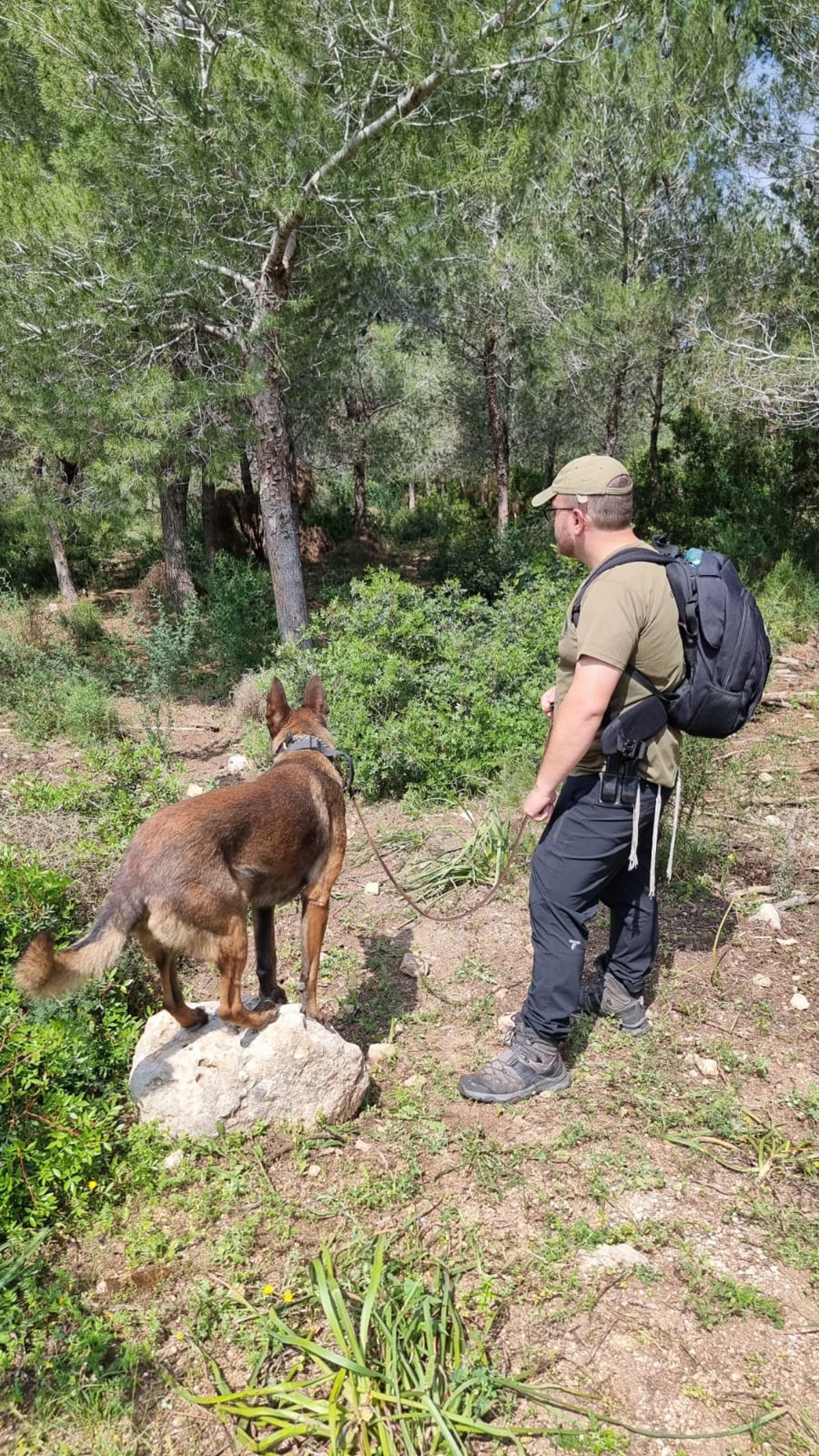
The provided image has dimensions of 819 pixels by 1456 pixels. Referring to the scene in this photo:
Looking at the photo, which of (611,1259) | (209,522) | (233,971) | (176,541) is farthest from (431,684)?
(209,522)

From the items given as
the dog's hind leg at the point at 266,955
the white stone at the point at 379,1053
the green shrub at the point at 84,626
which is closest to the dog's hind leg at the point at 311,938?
the dog's hind leg at the point at 266,955

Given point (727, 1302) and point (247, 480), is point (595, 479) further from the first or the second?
point (247, 480)

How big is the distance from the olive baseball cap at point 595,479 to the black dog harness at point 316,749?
1.29 meters

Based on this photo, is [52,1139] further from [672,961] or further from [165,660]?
[165,660]

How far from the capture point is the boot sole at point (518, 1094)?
9.69 feet

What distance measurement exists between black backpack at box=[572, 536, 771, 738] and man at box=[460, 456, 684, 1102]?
0.05m

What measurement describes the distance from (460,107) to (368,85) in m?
0.76

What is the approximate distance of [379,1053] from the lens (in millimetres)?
3316

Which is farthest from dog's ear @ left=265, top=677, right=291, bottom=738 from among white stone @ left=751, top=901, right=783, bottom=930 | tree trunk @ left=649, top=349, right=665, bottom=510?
tree trunk @ left=649, top=349, right=665, bottom=510

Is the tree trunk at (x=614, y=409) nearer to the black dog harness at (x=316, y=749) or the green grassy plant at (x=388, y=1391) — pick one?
the black dog harness at (x=316, y=749)

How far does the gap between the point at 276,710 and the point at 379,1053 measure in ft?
4.97

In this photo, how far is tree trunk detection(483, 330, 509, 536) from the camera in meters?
13.0

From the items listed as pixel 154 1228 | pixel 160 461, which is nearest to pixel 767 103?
pixel 160 461

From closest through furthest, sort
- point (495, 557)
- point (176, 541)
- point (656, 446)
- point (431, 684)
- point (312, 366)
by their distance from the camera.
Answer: point (431, 684), point (312, 366), point (176, 541), point (495, 557), point (656, 446)
